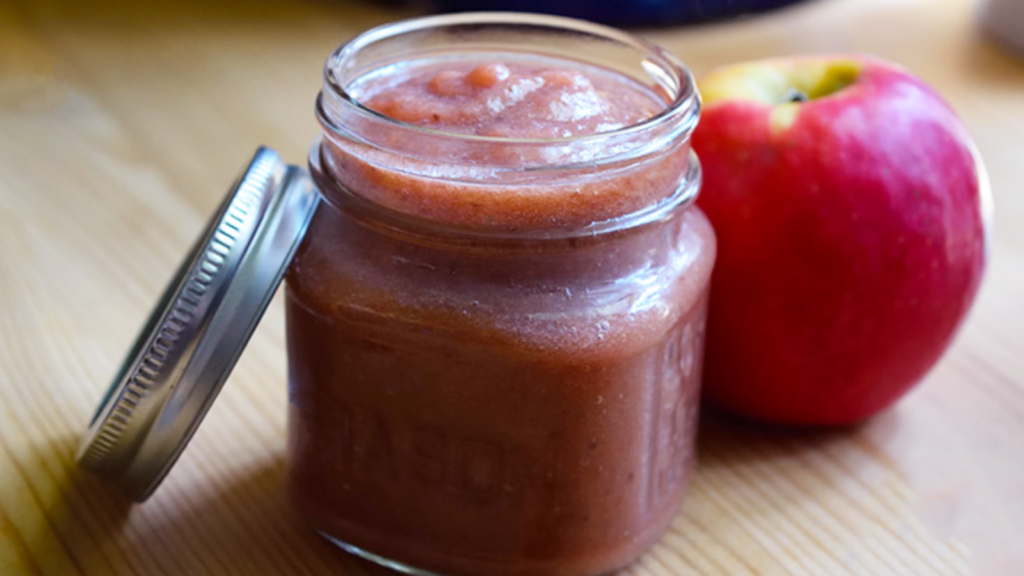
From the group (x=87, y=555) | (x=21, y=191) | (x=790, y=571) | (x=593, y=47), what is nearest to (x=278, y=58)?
(x=21, y=191)

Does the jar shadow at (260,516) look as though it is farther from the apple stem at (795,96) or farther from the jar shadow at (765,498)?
the apple stem at (795,96)

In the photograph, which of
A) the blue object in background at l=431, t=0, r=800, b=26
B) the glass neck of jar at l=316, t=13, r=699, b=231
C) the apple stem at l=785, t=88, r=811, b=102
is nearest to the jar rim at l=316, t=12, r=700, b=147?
the glass neck of jar at l=316, t=13, r=699, b=231

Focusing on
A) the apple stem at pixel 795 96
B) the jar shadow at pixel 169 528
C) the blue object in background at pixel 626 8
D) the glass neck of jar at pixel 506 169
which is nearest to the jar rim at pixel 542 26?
the glass neck of jar at pixel 506 169

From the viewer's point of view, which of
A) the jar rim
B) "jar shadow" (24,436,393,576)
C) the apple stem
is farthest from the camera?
the apple stem

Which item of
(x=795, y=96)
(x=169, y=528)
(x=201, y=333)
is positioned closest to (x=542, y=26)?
(x=795, y=96)

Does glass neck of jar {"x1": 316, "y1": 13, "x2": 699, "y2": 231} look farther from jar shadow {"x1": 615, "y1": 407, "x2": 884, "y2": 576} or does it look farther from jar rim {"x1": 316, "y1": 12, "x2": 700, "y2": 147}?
jar shadow {"x1": 615, "y1": 407, "x2": 884, "y2": 576}

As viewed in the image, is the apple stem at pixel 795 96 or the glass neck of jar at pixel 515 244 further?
the apple stem at pixel 795 96
